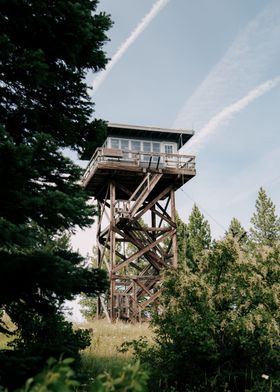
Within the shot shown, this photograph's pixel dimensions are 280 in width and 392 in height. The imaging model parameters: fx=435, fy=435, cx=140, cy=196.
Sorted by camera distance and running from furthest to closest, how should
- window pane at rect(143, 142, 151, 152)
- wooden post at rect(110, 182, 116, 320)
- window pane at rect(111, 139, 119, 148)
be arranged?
window pane at rect(143, 142, 151, 152) → window pane at rect(111, 139, 119, 148) → wooden post at rect(110, 182, 116, 320)

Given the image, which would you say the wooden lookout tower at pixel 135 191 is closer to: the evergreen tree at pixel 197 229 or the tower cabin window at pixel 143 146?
the tower cabin window at pixel 143 146

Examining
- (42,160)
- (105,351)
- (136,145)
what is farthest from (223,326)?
(136,145)

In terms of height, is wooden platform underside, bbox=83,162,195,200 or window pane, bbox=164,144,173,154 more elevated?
window pane, bbox=164,144,173,154

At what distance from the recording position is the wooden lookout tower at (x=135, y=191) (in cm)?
2122

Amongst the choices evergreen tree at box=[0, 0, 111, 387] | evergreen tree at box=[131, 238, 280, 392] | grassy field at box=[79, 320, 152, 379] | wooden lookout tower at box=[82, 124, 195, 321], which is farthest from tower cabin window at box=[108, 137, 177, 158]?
evergreen tree at box=[131, 238, 280, 392]

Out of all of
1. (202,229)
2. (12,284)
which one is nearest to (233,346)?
(12,284)

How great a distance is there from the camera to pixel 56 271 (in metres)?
5.70

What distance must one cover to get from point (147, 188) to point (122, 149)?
3411 mm

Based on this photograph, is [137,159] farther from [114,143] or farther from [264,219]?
[264,219]

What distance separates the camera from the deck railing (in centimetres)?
2172

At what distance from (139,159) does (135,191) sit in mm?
1885

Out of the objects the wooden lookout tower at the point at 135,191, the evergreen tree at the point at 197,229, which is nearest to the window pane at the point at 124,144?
the wooden lookout tower at the point at 135,191

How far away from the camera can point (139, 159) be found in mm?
22531

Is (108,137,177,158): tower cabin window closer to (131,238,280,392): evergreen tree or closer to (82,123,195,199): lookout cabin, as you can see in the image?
(82,123,195,199): lookout cabin
